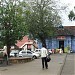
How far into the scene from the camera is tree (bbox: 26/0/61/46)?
64.6 m

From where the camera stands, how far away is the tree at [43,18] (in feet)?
212

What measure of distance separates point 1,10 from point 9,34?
2345 mm

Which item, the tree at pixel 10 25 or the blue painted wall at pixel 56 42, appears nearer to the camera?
the tree at pixel 10 25

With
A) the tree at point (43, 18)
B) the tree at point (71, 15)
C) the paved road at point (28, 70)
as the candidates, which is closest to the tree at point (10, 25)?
the paved road at point (28, 70)

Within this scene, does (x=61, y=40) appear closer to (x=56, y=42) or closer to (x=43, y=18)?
(x=56, y=42)

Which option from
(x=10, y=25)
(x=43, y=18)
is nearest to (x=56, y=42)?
(x=43, y=18)

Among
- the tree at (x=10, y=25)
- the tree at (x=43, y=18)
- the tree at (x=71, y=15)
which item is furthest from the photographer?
the tree at (x=71, y=15)

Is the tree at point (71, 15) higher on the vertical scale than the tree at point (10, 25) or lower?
higher

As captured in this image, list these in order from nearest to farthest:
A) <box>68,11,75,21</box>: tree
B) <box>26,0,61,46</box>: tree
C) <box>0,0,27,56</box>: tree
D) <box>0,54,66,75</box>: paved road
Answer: <box>0,54,66,75</box>: paved road, <box>0,0,27,56</box>: tree, <box>26,0,61,46</box>: tree, <box>68,11,75,21</box>: tree

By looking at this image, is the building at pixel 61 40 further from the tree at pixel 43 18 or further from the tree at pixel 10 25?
the tree at pixel 10 25

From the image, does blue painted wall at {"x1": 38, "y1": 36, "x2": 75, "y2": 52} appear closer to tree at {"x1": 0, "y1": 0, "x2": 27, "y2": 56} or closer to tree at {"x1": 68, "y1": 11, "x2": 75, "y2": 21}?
tree at {"x1": 68, "y1": 11, "x2": 75, "y2": 21}

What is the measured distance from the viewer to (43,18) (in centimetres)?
6512

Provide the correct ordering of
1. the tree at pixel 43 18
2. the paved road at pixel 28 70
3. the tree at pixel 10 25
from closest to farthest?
the paved road at pixel 28 70
the tree at pixel 10 25
the tree at pixel 43 18

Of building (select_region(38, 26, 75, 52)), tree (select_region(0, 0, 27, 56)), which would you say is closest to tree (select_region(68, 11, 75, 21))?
building (select_region(38, 26, 75, 52))
